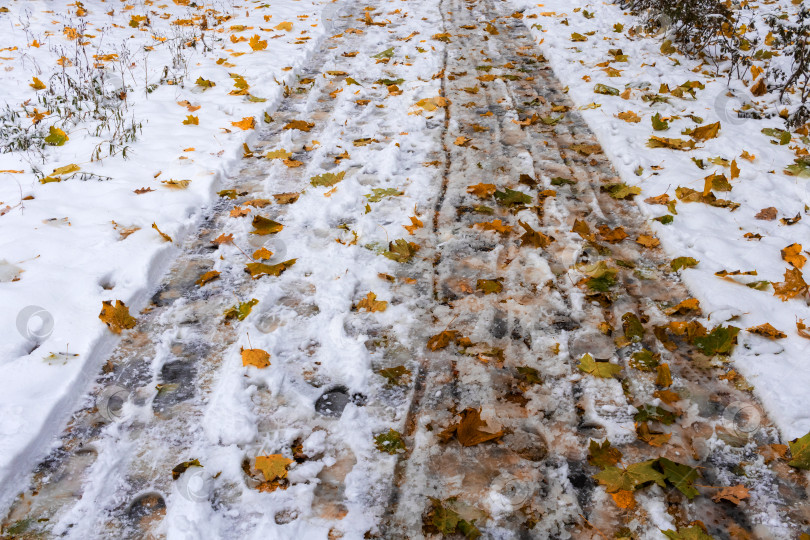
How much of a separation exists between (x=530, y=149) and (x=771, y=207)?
1.50m

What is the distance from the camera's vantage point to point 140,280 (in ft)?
7.70

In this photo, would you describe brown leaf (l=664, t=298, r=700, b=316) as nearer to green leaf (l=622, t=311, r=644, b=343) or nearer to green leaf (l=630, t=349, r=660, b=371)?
green leaf (l=622, t=311, r=644, b=343)

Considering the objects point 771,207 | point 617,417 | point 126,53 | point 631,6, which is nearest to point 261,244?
point 617,417

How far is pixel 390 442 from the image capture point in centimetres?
173

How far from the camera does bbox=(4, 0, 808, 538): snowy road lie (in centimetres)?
155

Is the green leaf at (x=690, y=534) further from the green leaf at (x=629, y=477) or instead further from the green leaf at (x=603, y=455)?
the green leaf at (x=603, y=455)

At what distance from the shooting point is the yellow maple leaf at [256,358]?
1.98 meters

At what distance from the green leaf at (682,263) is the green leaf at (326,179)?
2.01 metres

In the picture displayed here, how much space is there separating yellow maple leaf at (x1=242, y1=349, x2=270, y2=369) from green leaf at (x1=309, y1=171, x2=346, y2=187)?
1.42 meters

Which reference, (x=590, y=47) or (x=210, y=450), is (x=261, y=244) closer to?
(x=210, y=450)

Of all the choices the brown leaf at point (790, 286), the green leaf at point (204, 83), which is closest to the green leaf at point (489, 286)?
the brown leaf at point (790, 286)

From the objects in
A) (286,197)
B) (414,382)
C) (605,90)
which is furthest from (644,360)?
(605,90)

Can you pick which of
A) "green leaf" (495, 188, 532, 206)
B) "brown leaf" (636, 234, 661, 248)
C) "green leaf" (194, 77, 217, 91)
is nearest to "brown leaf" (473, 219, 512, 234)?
"green leaf" (495, 188, 532, 206)
